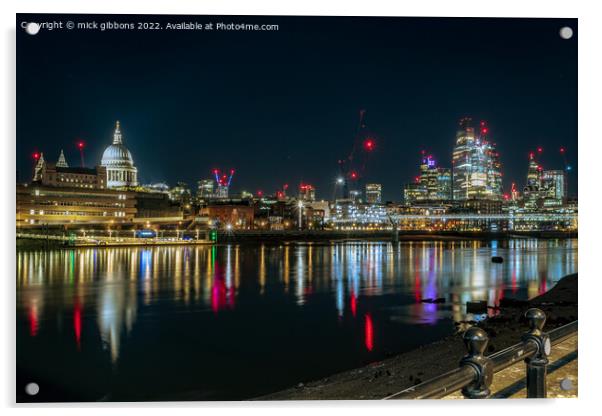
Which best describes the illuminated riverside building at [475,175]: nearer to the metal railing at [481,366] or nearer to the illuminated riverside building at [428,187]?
the illuminated riverside building at [428,187]

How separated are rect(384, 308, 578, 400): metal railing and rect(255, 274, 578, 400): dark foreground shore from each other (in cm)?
212

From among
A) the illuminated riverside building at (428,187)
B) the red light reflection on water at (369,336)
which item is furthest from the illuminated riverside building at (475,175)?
the red light reflection on water at (369,336)

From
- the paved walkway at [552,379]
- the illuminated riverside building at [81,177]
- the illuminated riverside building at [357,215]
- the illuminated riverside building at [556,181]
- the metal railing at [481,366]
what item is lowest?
the illuminated riverside building at [357,215]

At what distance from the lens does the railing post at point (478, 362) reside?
296cm

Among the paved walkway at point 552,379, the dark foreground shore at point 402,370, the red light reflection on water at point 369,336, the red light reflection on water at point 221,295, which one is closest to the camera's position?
the paved walkway at point 552,379

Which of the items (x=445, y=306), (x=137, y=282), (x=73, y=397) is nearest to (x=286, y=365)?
(x=73, y=397)

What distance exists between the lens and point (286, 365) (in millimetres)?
7590

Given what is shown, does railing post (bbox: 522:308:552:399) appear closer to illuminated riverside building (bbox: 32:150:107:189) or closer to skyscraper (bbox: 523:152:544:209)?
skyscraper (bbox: 523:152:544:209)

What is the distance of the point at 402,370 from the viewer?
681 centimetres

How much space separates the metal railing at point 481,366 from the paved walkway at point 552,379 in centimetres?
45

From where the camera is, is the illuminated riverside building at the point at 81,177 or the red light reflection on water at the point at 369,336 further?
the illuminated riverside building at the point at 81,177

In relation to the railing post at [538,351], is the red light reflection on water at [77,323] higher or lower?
→ lower

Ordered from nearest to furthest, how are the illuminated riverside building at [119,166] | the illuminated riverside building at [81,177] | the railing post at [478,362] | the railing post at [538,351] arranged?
the railing post at [478,362], the railing post at [538,351], the illuminated riverside building at [81,177], the illuminated riverside building at [119,166]

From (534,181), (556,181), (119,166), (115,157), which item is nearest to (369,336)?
(556,181)
